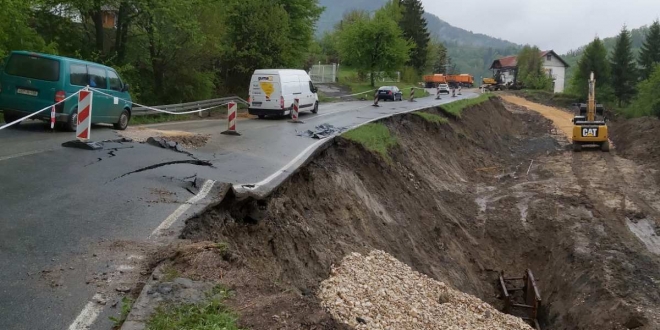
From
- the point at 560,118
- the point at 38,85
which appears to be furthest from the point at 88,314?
the point at 560,118

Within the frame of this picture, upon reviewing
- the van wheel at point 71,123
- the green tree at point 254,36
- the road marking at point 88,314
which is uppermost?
the green tree at point 254,36

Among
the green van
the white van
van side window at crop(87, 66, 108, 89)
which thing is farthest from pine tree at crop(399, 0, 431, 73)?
the green van

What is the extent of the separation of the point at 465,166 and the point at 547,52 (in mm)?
90954

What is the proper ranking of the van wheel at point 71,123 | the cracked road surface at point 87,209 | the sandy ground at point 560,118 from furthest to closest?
the sandy ground at point 560,118
the van wheel at point 71,123
the cracked road surface at point 87,209

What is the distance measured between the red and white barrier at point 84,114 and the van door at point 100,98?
128 inches

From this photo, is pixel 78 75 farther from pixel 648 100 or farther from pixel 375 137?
pixel 648 100

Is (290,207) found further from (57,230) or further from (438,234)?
(438,234)

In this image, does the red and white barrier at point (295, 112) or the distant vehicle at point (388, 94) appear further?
the distant vehicle at point (388, 94)

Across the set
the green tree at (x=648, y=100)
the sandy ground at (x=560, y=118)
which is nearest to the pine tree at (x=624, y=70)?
the sandy ground at (x=560, y=118)

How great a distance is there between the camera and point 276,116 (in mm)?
25734

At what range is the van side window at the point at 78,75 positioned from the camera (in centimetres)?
1430

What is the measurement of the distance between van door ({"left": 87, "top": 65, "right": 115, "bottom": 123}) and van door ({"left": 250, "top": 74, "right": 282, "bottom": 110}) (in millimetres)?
9187

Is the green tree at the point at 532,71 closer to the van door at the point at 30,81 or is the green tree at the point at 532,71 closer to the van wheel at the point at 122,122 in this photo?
the van wheel at the point at 122,122

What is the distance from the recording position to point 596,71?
198 feet
